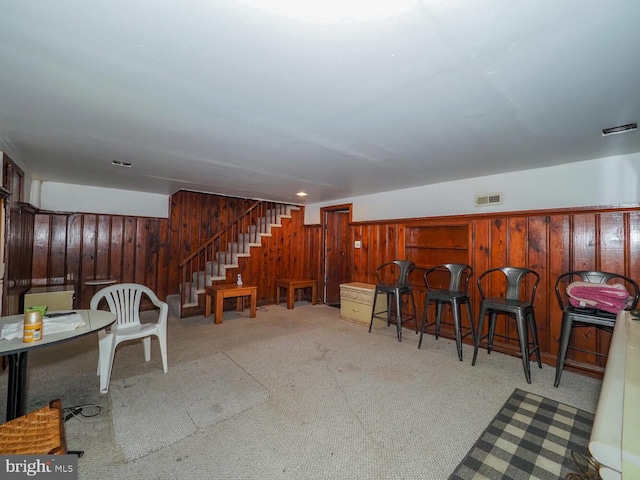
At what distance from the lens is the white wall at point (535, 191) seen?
8.95 ft

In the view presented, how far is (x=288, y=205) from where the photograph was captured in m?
6.19

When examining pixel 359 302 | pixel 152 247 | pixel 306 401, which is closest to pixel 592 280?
pixel 359 302

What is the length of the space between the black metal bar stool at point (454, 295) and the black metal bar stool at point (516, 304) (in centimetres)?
19

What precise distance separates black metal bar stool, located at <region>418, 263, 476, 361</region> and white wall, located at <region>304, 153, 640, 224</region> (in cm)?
80

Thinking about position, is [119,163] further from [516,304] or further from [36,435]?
[516,304]

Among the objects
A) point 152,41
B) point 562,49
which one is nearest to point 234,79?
point 152,41

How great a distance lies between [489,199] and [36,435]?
4.16 m

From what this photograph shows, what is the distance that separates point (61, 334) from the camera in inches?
65.8

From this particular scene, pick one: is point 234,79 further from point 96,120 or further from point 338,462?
point 338,462

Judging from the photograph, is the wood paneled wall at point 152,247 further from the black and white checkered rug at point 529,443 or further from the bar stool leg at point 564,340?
the black and white checkered rug at point 529,443

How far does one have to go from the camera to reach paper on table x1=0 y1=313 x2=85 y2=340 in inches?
63.3

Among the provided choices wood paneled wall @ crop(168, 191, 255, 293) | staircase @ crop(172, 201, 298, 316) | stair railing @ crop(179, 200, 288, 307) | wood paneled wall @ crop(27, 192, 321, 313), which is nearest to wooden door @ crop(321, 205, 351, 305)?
wood paneled wall @ crop(27, 192, 321, 313)

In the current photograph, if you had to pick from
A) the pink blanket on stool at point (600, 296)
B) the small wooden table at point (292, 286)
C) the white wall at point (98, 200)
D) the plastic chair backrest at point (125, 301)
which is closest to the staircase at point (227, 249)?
the small wooden table at point (292, 286)

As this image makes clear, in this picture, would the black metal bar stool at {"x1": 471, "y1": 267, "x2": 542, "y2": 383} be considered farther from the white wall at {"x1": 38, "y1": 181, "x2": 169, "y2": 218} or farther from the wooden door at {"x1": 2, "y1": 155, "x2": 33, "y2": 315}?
the white wall at {"x1": 38, "y1": 181, "x2": 169, "y2": 218}
